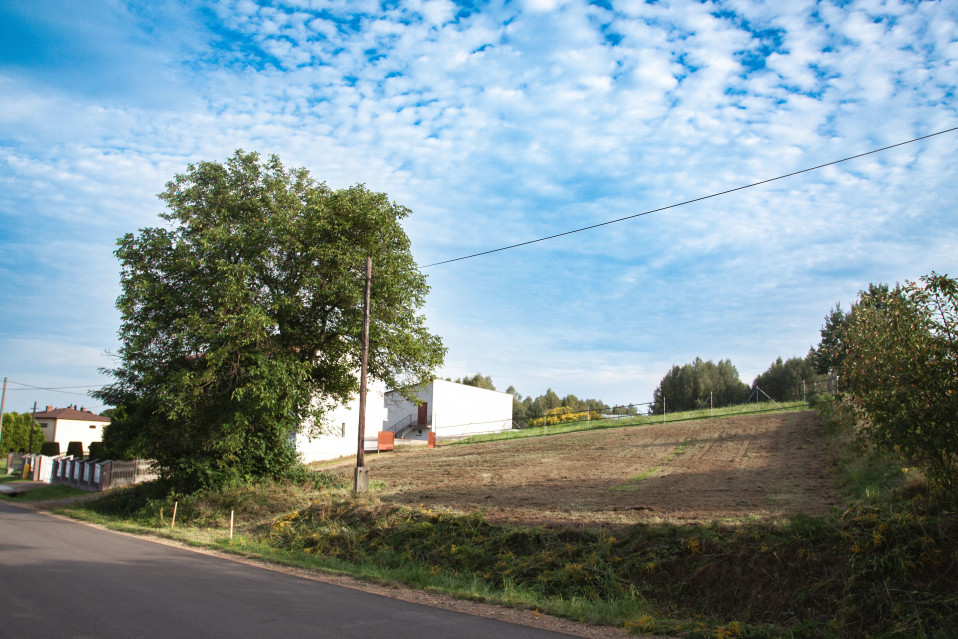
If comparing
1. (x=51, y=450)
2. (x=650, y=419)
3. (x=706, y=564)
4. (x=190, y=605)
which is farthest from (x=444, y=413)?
(x=190, y=605)

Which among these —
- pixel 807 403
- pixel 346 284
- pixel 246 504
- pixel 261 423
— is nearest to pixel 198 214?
pixel 346 284

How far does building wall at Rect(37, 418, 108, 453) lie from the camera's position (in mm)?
73688

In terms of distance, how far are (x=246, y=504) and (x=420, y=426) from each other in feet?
125

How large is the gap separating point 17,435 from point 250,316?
64.6 metres

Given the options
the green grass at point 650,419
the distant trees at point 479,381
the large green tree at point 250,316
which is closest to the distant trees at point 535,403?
the distant trees at point 479,381

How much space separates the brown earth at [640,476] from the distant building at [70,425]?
6064 cm

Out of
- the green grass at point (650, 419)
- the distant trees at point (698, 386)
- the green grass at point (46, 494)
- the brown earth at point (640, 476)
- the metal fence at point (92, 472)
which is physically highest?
the distant trees at point (698, 386)

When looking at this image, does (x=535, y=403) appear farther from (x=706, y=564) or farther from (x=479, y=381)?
(x=706, y=564)

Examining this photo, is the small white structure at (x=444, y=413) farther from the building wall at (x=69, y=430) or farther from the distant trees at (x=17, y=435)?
the building wall at (x=69, y=430)

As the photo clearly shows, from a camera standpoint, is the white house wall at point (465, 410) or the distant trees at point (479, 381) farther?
the distant trees at point (479, 381)

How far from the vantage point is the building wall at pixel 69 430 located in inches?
2901

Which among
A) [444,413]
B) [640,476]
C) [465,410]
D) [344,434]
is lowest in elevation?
[640,476]

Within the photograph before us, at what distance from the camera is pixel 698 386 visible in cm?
8075

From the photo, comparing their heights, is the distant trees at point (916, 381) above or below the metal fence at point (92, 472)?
above
